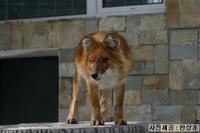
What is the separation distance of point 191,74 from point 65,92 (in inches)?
66.4

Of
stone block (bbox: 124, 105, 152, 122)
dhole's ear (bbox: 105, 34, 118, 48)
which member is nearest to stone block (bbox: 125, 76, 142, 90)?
stone block (bbox: 124, 105, 152, 122)

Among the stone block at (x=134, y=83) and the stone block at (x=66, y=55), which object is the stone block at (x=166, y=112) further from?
the stone block at (x=66, y=55)

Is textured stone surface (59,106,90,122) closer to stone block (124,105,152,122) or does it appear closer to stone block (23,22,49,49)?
stone block (124,105,152,122)

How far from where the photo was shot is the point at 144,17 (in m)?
8.04

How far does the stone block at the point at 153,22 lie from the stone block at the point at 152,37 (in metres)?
0.05

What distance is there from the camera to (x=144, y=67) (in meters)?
7.96

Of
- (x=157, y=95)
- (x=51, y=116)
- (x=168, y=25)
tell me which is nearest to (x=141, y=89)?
(x=157, y=95)

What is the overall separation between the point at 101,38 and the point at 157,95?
105 inches

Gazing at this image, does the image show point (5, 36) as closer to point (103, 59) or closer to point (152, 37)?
point (152, 37)

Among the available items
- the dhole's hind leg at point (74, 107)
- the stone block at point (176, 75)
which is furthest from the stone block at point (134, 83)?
the dhole's hind leg at point (74, 107)

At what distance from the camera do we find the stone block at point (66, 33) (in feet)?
27.6

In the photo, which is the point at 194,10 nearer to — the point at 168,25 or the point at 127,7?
the point at 168,25

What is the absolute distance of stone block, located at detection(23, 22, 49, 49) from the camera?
8.59m

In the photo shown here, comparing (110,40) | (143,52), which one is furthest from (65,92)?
(110,40)
